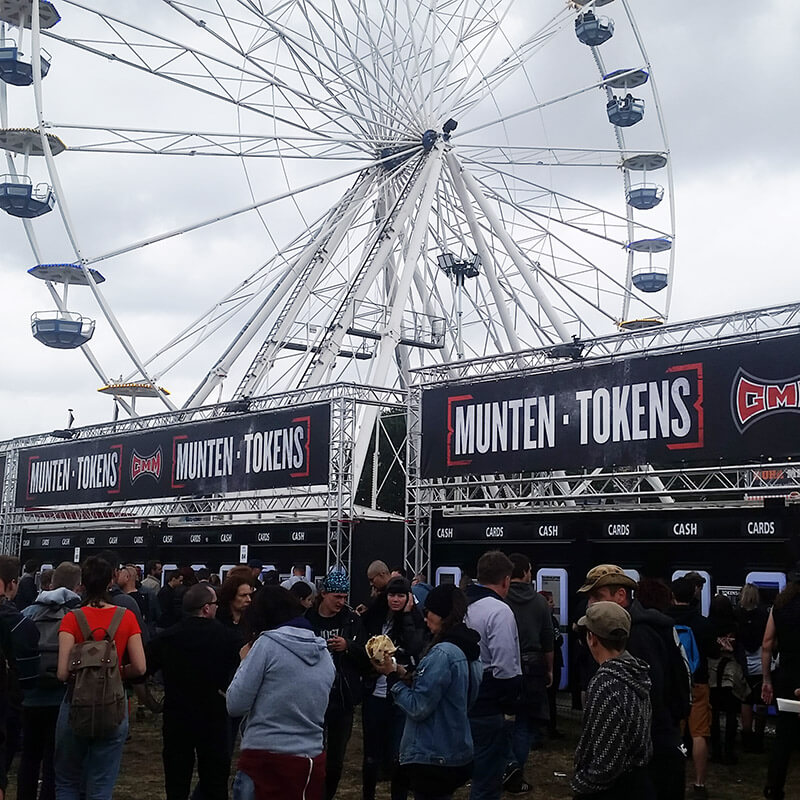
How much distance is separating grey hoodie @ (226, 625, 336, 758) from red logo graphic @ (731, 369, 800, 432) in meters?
8.61

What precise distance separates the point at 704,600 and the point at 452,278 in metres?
13.6

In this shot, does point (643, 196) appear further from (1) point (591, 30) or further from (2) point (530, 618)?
(2) point (530, 618)

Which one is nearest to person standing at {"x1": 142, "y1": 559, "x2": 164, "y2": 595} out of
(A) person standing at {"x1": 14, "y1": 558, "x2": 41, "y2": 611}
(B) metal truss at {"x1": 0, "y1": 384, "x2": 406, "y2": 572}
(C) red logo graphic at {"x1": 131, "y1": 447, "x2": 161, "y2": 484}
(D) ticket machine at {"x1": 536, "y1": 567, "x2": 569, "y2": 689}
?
(A) person standing at {"x1": 14, "y1": 558, "x2": 41, "y2": 611}

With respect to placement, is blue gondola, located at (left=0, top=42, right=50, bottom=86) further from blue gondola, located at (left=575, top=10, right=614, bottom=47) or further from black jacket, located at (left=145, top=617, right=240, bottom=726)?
black jacket, located at (left=145, top=617, right=240, bottom=726)

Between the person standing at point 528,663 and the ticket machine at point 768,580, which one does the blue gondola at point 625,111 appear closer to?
the ticket machine at point 768,580

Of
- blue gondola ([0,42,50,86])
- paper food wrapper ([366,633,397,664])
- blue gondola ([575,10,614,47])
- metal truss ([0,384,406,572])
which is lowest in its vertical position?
paper food wrapper ([366,633,397,664])

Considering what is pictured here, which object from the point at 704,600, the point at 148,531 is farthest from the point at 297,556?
the point at 704,600

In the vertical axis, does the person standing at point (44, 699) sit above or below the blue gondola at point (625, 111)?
below

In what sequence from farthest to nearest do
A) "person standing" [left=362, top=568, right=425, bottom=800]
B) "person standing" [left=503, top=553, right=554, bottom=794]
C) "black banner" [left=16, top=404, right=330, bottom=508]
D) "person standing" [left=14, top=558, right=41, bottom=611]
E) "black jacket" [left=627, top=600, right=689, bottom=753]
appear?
"black banner" [left=16, top=404, right=330, bottom=508] < "person standing" [left=14, top=558, right=41, bottom=611] < "person standing" [left=503, top=553, right=554, bottom=794] < "person standing" [left=362, top=568, right=425, bottom=800] < "black jacket" [left=627, top=600, right=689, bottom=753]

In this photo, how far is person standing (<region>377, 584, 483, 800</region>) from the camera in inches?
212

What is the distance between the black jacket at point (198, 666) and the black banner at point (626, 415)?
26.7ft

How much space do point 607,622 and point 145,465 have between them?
61.0ft

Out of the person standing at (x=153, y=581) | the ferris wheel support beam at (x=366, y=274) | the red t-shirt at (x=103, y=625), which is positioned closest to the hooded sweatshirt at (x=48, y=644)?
the red t-shirt at (x=103, y=625)

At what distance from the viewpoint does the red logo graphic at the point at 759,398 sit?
39.9 ft
